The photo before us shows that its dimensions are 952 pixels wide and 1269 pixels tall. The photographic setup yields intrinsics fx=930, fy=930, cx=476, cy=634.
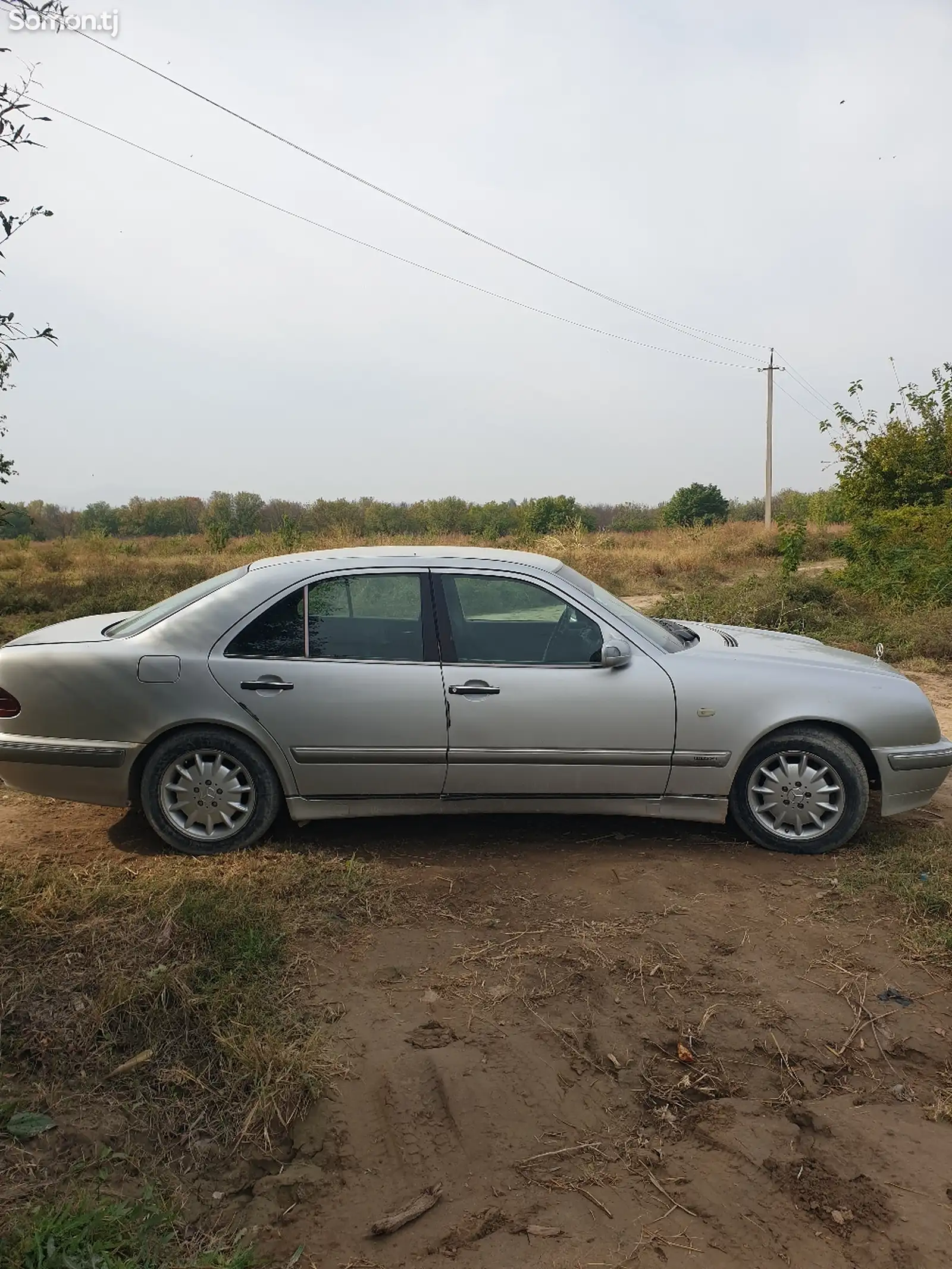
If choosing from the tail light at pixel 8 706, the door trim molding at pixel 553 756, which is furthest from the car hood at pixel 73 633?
the door trim molding at pixel 553 756

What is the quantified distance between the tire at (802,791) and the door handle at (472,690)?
134 cm

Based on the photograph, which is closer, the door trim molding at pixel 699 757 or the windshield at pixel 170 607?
the door trim molding at pixel 699 757

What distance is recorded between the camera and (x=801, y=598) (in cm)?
1432

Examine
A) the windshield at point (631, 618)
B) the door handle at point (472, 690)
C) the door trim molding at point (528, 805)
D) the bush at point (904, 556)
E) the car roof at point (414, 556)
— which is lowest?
the door trim molding at point (528, 805)

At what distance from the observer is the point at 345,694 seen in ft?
15.2

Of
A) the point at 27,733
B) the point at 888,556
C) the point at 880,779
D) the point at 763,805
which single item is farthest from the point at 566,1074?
the point at 888,556

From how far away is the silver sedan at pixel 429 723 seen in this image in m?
4.62

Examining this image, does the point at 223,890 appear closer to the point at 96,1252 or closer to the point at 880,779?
the point at 96,1252

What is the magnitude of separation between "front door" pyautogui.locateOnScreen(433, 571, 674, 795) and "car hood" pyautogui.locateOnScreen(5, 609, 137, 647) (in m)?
1.90

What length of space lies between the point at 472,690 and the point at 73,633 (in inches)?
89.0

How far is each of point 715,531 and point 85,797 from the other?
29.4 meters

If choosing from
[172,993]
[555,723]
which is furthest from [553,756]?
[172,993]

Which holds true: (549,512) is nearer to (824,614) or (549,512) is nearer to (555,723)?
(824,614)

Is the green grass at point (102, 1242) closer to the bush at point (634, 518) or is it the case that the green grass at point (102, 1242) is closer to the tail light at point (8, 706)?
the tail light at point (8, 706)
